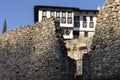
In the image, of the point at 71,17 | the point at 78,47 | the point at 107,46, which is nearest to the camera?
the point at 107,46

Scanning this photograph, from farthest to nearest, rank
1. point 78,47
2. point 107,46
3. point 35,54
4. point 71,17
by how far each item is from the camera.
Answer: point 71,17 → point 78,47 → point 35,54 → point 107,46

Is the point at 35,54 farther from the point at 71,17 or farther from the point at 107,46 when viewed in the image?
the point at 71,17

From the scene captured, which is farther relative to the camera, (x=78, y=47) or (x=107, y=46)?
(x=78, y=47)

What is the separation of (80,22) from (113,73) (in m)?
55.2

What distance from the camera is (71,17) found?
66688 millimetres

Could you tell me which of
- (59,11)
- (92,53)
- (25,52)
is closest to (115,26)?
(92,53)

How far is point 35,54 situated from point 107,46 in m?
7.51

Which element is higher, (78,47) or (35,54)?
(78,47)

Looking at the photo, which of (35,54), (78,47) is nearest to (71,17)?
(78,47)

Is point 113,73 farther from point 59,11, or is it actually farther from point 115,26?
point 59,11

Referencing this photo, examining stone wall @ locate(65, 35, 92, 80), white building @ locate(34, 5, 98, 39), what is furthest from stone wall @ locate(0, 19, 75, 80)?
white building @ locate(34, 5, 98, 39)

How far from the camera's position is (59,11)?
66625mm

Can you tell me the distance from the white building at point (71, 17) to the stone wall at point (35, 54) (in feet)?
133

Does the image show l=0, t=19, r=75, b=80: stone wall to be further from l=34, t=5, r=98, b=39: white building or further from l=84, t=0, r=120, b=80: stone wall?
l=34, t=5, r=98, b=39: white building
